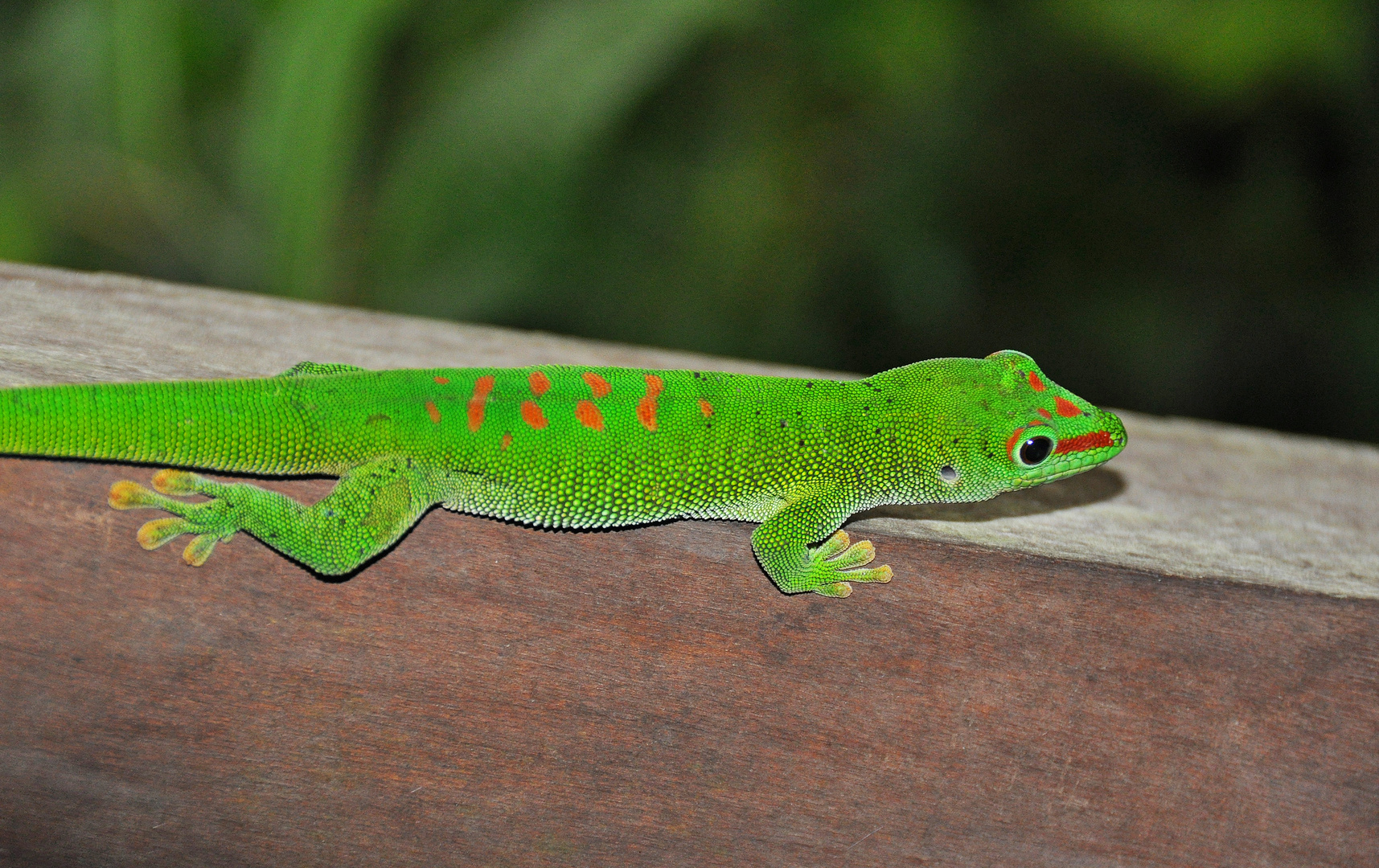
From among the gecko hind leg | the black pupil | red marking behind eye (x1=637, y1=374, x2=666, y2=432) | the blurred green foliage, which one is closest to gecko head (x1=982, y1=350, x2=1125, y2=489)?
the black pupil

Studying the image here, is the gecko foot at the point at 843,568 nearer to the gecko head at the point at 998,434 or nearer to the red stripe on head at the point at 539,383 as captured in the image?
the gecko head at the point at 998,434

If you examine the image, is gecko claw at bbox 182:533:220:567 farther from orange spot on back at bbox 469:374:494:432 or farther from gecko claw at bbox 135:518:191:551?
orange spot on back at bbox 469:374:494:432

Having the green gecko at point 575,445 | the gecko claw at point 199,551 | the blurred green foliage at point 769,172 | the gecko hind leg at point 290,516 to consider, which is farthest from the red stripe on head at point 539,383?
the blurred green foliage at point 769,172

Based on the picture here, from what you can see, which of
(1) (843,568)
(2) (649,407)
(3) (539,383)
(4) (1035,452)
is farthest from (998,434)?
(3) (539,383)

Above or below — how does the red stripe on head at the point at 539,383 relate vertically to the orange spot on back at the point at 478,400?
above

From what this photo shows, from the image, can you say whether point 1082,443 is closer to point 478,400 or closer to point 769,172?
point 478,400

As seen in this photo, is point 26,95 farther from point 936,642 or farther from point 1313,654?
point 1313,654

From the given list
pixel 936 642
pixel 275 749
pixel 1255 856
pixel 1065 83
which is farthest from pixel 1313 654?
pixel 1065 83
